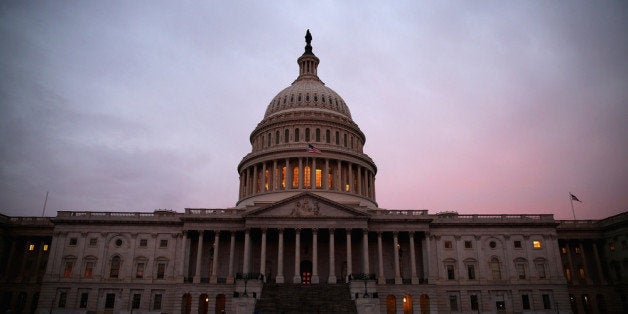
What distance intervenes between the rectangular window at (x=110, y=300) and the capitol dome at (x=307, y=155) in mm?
23282

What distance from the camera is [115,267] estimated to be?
59656mm

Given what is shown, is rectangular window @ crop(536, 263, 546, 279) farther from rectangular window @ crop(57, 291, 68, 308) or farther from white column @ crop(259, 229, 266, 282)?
rectangular window @ crop(57, 291, 68, 308)

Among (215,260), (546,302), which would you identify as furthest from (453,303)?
(215,260)

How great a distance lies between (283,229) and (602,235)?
154ft

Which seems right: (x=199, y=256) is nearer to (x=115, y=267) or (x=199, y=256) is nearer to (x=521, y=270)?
(x=115, y=267)

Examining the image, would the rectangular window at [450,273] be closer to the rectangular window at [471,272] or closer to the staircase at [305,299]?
the rectangular window at [471,272]

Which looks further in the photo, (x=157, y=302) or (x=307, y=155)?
(x=307, y=155)

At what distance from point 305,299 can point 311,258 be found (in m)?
13.1

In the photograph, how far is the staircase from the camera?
4584 centimetres

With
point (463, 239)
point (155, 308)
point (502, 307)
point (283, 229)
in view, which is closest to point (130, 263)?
point (155, 308)

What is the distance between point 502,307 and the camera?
59.1 meters

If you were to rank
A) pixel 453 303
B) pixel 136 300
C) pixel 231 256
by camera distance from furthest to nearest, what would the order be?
pixel 453 303 → pixel 231 256 → pixel 136 300

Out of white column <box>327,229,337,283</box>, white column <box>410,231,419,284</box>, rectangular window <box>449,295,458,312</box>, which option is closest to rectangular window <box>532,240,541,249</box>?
rectangular window <box>449,295,458,312</box>

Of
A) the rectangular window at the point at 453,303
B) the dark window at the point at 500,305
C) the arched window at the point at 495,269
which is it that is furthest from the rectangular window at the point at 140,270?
the dark window at the point at 500,305
